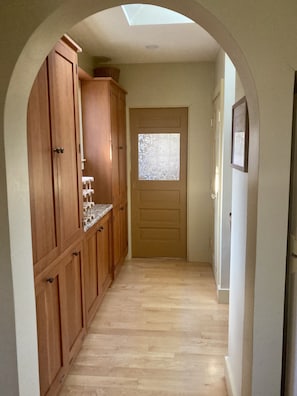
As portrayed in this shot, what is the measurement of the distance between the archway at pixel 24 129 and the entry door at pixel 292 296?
0.49ft

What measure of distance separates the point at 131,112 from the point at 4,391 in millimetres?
3703

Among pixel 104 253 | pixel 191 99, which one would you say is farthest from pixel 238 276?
pixel 191 99

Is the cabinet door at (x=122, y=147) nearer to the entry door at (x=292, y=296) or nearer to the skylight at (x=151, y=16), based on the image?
the skylight at (x=151, y=16)

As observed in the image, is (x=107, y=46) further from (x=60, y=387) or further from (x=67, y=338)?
(x=60, y=387)

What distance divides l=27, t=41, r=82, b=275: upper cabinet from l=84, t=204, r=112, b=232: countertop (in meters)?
0.27

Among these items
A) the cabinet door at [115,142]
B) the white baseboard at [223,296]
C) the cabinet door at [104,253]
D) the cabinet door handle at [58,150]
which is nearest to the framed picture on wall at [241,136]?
the cabinet door handle at [58,150]

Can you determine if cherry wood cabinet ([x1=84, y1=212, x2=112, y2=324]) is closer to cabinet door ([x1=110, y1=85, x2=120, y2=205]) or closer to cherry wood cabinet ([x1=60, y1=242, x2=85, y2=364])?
cherry wood cabinet ([x1=60, y1=242, x2=85, y2=364])

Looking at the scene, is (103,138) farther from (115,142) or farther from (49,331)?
(49,331)

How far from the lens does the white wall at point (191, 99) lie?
14.4 feet

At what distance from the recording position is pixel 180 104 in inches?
175

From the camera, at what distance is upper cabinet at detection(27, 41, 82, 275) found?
5.74 feet

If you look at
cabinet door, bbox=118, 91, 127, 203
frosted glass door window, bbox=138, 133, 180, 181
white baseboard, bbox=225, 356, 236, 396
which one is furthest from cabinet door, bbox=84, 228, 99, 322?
frosted glass door window, bbox=138, 133, 180, 181

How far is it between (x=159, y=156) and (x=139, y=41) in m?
1.53

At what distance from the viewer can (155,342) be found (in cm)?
271
